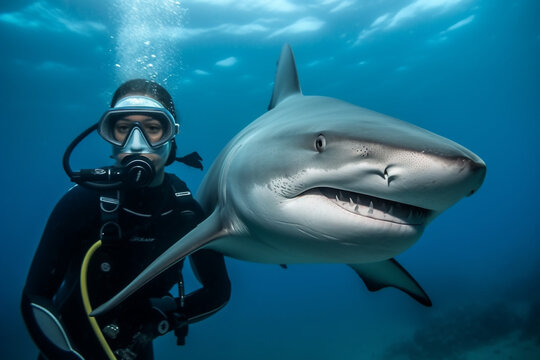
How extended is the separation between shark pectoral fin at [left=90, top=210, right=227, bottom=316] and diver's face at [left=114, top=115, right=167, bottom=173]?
953 millimetres

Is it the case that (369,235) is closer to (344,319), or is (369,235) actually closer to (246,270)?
(344,319)

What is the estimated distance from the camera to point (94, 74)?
22.1m

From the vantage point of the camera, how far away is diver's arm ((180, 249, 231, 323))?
328 cm

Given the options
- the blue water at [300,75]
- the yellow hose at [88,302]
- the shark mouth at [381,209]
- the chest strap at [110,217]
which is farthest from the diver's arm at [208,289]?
the blue water at [300,75]

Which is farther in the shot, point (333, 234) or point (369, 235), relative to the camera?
point (333, 234)

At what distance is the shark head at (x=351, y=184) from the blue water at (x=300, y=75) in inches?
524

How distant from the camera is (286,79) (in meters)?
4.55

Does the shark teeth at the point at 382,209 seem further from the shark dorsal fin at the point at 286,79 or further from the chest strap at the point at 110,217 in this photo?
the shark dorsal fin at the point at 286,79

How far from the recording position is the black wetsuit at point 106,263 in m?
2.61

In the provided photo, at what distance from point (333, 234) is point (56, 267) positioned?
90.9 inches

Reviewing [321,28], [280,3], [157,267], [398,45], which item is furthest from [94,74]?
[157,267]

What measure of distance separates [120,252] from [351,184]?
2.29 metres

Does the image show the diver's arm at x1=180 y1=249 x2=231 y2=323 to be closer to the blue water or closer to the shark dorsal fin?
the shark dorsal fin

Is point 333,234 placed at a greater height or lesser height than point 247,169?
lesser
